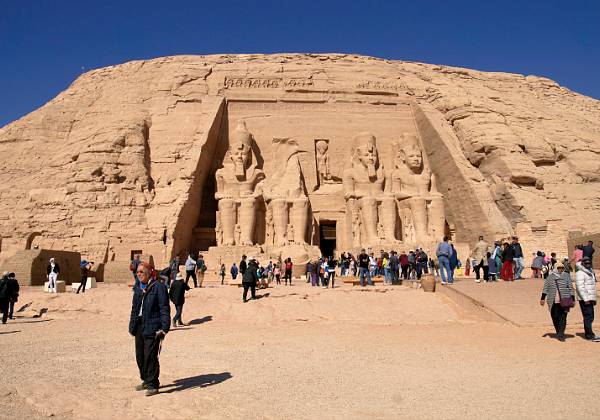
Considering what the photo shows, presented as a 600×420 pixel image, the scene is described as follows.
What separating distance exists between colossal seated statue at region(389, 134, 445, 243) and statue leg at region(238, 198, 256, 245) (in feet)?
16.8

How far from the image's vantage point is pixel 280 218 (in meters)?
17.9

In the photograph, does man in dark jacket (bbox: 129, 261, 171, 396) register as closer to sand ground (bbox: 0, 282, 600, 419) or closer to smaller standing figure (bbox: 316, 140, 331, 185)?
sand ground (bbox: 0, 282, 600, 419)

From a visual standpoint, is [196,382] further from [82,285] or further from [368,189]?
[368,189]

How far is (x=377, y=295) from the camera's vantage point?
9688mm

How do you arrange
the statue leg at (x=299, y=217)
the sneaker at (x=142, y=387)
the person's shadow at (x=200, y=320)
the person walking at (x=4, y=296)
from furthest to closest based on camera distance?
the statue leg at (x=299, y=217)
the person walking at (x=4, y=296)
the person's shadow at (x=200, y=320)
the sneaker at (x=142, y=387)

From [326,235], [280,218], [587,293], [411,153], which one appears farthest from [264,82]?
[587,293]

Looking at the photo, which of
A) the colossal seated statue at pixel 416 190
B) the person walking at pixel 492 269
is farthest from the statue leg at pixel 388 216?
the person walking at pixel 492 269

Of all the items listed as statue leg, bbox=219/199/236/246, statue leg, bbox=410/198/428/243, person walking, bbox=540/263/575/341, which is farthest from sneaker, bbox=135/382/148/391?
statue leg, bbox=410/198/428/243

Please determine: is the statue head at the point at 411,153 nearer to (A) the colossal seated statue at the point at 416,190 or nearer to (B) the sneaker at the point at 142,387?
(A) the colossal seated statue at the point at 416,190

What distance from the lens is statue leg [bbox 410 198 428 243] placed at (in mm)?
18031

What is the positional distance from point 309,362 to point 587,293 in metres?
3.60

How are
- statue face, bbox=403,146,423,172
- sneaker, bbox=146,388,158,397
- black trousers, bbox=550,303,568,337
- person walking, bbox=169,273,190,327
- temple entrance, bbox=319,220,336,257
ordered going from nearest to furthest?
sneaker, bbox=146,388,158,397 → black trousers, bbox=550,303,568,337 → person walking, bbox=169,273,190,327 → statue face, bbox=403,146,423,172 → temple entrance, bbox=319,220,336,257

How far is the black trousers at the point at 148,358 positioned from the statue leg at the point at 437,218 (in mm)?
14655

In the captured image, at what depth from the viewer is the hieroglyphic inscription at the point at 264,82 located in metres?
20.0
